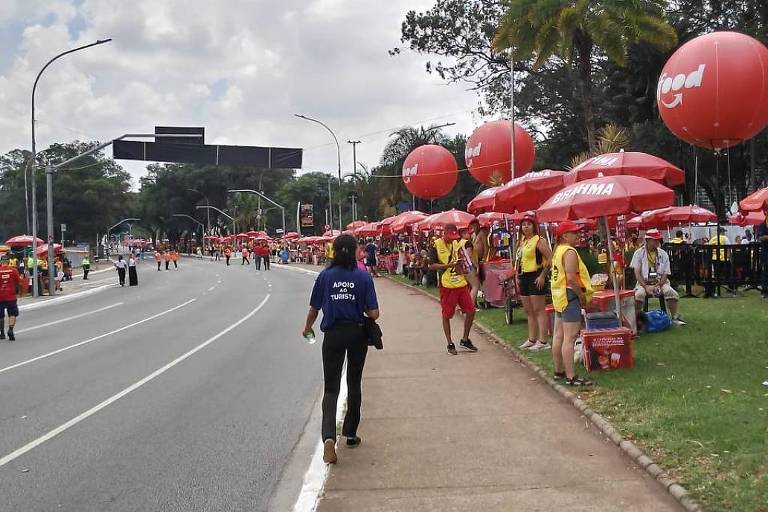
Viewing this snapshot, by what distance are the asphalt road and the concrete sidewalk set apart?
744 millimetres

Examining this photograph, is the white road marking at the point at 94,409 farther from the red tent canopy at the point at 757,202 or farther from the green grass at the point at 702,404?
the red tent canopy at the point at 757,202

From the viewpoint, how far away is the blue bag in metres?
11.6

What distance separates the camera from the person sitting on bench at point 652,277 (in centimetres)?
1199

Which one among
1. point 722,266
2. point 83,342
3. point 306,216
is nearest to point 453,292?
point 83,342

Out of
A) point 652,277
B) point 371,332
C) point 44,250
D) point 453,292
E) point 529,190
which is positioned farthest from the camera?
point 44,250

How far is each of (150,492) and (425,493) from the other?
2017 mm

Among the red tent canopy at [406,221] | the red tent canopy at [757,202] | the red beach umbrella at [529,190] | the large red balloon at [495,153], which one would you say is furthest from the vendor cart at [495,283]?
the red tent canopy at [406,221]

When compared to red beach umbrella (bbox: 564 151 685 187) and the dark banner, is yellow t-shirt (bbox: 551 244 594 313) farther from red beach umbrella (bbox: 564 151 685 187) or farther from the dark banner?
the dark banner

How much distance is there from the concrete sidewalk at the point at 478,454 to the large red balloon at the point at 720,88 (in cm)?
643

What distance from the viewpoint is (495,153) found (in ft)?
74.6

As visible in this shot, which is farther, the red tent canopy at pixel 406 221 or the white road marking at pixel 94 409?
the red tent canopy at pixel 406 221

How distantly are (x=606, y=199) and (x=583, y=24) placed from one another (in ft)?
56.9

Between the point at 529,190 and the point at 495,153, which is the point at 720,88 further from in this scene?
the point at 495,153

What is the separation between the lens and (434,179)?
26.2 meters
